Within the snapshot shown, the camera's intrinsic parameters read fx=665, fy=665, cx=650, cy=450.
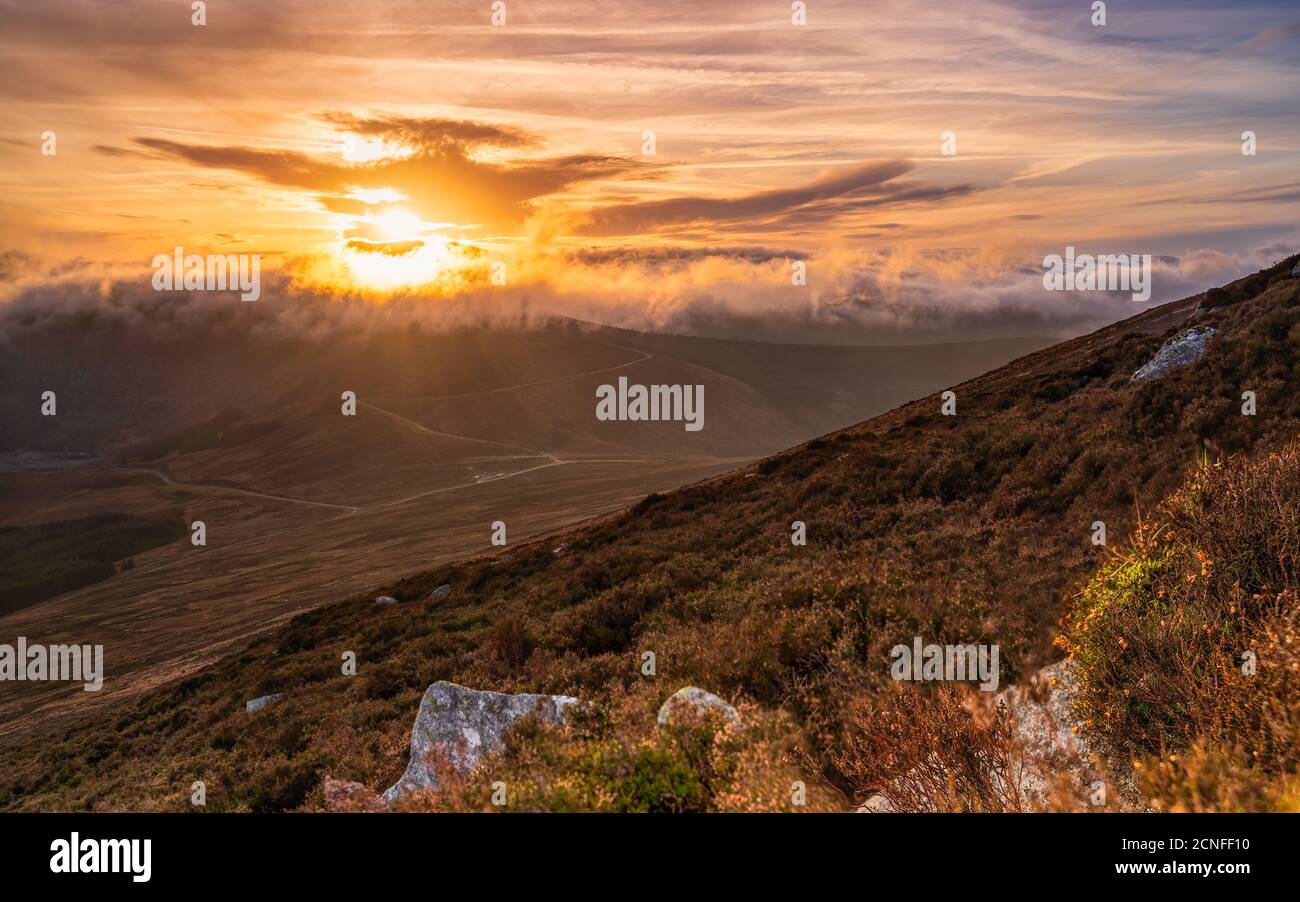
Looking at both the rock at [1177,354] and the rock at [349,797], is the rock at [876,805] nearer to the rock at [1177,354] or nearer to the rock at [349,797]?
the rock at [349,797]

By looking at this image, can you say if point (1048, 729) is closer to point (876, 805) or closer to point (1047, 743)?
point (1047, 743)

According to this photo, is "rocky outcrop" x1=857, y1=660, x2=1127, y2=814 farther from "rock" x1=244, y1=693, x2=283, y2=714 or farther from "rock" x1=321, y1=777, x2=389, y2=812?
"rock" x1=244, y1=693, x2=283, y2=714

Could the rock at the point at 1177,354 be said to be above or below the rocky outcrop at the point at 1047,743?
above

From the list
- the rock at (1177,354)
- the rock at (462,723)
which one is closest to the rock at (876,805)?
the rock at (462,723)

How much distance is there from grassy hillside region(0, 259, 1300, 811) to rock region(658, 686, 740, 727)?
376 mm

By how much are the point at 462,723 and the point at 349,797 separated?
2.28 metres

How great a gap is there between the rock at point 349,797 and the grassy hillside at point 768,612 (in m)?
0.66

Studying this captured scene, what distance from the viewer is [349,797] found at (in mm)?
11000

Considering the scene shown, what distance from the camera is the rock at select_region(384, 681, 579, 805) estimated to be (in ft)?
33.1

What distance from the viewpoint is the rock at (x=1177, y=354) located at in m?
25.3

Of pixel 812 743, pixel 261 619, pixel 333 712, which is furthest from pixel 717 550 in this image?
pixel 261 619

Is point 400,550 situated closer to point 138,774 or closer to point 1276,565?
point 138,774

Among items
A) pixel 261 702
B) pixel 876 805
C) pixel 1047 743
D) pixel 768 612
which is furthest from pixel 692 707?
pixel 261 702
